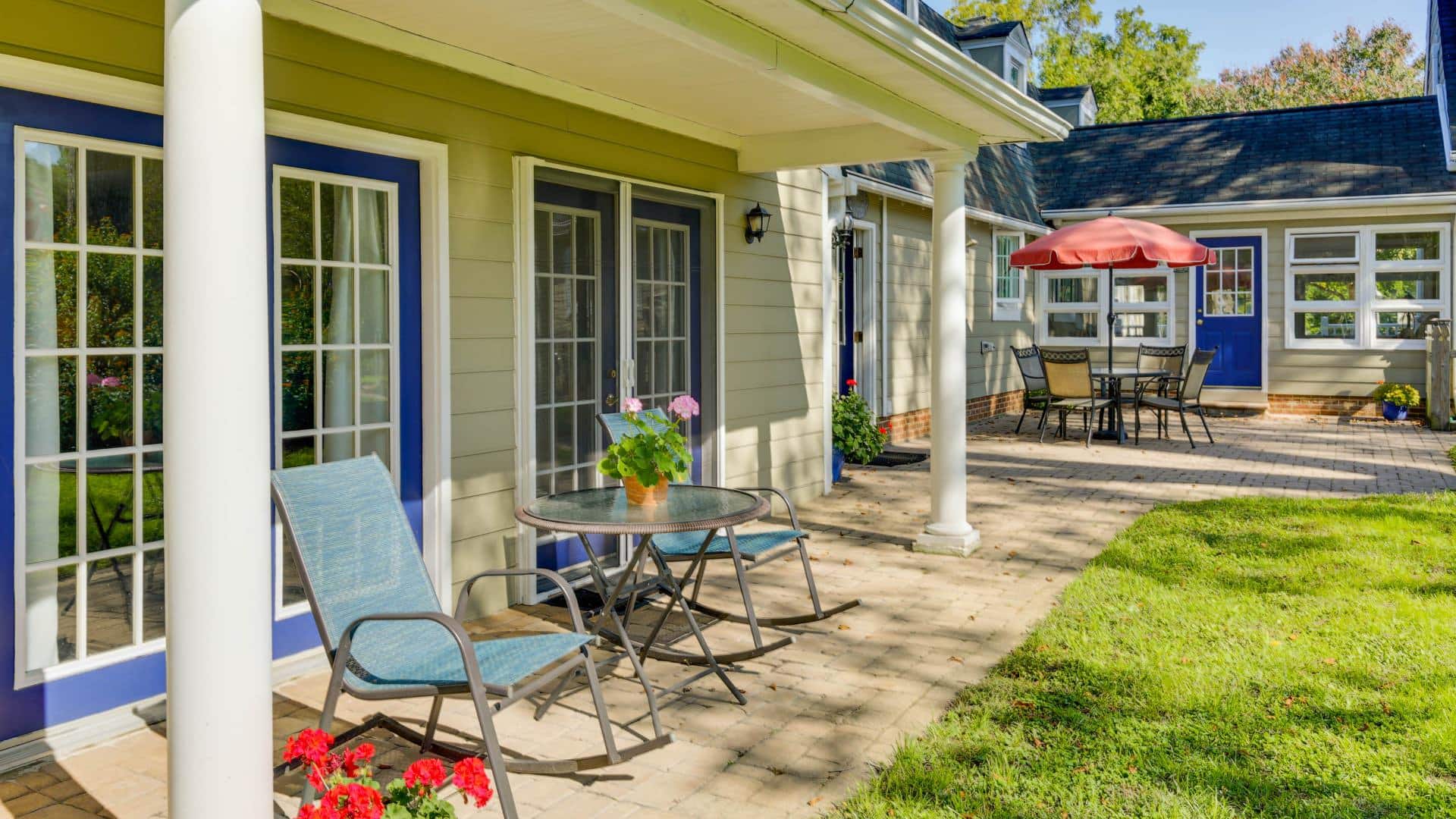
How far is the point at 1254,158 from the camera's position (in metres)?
13.8

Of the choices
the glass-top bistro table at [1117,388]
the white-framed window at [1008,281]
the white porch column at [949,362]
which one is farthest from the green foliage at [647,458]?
the white-framed window at [1008,281]

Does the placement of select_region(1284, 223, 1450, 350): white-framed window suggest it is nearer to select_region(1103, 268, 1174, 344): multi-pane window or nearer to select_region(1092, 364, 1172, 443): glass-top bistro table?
select_region(1103, 268, 1174, 344): multi-pane window

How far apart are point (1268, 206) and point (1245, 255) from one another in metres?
0.77

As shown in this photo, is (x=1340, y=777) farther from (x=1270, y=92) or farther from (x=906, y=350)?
(x=1270, y=92)

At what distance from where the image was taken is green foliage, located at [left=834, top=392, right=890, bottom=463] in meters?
8.73

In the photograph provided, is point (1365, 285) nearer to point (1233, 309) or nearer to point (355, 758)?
point (1233, 309)

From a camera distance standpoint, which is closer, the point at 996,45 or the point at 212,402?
the point at 212,402

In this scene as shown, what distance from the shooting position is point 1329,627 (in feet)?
14.8

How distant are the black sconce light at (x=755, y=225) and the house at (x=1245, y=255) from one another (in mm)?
4248

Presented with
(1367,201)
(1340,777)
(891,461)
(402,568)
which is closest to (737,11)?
(402,568)

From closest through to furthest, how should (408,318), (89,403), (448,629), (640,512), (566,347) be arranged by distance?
(448,629)
(89,403)
(640,512)
(408,318)
(566,347)

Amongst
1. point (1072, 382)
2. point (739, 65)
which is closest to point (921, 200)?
point (1072, 382)

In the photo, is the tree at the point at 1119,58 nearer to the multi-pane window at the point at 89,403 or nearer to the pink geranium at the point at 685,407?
the pink geranium at the point at 685,407

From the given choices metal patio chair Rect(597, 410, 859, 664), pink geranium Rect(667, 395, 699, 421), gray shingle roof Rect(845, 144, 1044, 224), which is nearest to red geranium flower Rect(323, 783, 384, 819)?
metal patio chair Rect(597, 410, 859, 664)
